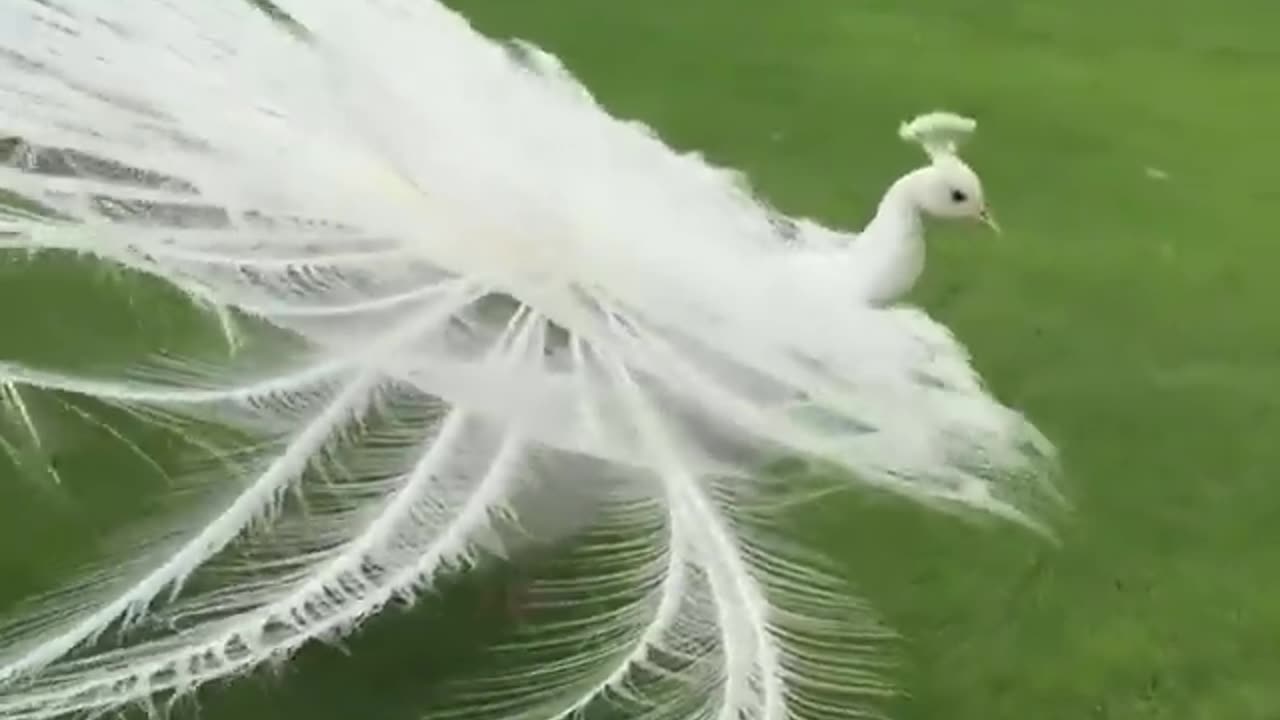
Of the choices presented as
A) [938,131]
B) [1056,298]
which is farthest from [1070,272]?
[938,131]

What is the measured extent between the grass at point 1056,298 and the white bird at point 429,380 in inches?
1.3

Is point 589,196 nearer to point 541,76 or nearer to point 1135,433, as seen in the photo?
point 541,76

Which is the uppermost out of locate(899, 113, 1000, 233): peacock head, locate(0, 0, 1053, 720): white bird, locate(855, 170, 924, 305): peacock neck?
locate(899, 113, 1000, 233): peacock head

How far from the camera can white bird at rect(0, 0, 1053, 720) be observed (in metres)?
0.83

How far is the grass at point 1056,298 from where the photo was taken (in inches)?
35.1

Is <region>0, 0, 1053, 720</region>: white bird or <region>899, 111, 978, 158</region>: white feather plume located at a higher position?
<region>899, 111, 978, 158</region>: white feather plume

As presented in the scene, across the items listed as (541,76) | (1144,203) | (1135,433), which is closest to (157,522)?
(541,76)

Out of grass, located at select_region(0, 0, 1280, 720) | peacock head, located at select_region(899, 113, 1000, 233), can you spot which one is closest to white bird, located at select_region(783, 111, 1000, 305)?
peacock head, located at select_region(899, 113, 1000, 233)

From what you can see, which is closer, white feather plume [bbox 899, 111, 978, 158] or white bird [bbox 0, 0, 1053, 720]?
white bird [bbox 0, 0, 1053, 720]

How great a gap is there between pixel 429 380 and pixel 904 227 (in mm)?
265

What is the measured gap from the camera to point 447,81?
1028mm

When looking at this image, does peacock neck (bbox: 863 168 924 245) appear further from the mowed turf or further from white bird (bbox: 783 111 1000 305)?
the mowed turf

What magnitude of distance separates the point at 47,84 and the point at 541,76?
12.8 inches

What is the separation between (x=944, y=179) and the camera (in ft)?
3.27
